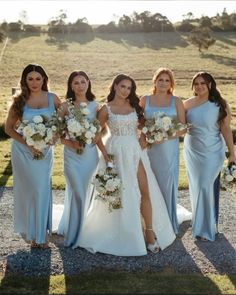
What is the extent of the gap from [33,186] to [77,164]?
2.49ft

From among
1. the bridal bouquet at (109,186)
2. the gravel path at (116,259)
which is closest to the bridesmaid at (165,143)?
the gravel path at (116,259)

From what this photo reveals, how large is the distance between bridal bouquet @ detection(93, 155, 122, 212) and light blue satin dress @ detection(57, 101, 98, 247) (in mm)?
340

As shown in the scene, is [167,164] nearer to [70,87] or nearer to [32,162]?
[70,87]

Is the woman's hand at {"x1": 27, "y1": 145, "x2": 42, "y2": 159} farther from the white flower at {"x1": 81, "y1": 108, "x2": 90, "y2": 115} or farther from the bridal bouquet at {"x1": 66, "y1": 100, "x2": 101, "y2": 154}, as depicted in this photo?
the white flower at {"x1": 81, "y1": 108, "x2": 90, "y2": 115}

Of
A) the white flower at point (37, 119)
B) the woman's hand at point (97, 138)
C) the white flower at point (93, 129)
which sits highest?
the white flower at point (37, 119)

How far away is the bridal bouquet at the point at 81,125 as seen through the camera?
7.37 meters

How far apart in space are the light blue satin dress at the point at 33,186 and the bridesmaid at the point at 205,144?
7.89 ft

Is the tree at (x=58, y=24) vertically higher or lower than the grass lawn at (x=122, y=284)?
higher

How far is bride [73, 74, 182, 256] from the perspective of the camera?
26.0ft

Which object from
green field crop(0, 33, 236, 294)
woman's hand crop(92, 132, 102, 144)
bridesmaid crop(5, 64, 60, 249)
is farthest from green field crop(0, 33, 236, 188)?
bridesmaid crop(5, 64, 60, 249)

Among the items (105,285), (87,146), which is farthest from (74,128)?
(105,285)

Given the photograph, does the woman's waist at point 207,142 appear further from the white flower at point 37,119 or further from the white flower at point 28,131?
the white flower at point 28,131

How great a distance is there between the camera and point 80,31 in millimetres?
72500

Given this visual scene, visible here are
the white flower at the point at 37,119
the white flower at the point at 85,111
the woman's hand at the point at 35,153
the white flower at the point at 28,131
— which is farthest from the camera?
the woman's hand at the point at 35,153
